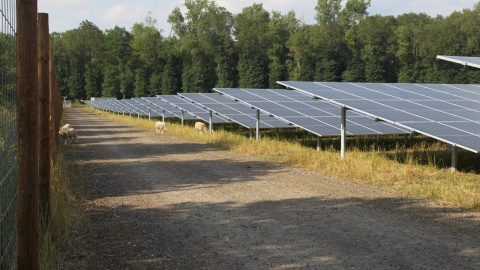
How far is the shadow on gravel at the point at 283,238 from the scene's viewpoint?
20.1ft

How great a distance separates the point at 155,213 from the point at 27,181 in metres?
4.72

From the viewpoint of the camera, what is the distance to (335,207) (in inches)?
363

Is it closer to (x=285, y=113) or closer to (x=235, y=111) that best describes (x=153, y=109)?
(x=235, y=111)

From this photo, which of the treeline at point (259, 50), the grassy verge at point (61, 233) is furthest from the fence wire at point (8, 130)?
the treeline at point (259, 50)

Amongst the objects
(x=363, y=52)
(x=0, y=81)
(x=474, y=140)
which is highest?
(x=363, y=52)

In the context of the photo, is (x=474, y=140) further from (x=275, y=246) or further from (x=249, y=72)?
(x=249, y=72)

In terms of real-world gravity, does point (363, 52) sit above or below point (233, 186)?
above

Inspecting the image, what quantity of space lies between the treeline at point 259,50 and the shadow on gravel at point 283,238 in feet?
181

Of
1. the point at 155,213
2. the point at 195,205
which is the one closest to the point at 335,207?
the point at 195,205

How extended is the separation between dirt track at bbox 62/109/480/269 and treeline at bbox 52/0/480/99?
53162mm

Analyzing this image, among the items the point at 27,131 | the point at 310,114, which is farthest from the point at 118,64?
the point at 27,131

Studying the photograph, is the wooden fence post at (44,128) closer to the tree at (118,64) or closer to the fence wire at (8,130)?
the fence wire at (8,130)

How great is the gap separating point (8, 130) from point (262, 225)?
4577 millimetres

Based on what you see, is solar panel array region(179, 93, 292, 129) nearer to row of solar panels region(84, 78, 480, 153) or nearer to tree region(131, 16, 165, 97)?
row of solar panels region(84, 78, 480, 153)
